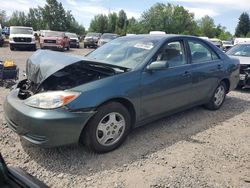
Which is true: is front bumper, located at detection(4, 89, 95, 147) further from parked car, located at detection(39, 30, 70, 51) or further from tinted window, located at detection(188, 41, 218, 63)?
parked car, located at detection(39, 30, 70, 51)

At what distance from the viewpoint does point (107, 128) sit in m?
3.95

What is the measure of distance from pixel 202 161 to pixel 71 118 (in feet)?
5.85

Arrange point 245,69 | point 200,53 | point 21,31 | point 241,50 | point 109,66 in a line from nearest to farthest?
point 109,66
point 200,53
point 245,69
point 241,50
point 21,31

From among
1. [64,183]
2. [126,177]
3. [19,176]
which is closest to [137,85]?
[126,177]

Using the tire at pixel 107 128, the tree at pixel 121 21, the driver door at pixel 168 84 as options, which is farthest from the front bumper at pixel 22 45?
the tree at pixel 121 21

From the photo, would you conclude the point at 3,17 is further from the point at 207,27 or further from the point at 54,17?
the point at 207,27

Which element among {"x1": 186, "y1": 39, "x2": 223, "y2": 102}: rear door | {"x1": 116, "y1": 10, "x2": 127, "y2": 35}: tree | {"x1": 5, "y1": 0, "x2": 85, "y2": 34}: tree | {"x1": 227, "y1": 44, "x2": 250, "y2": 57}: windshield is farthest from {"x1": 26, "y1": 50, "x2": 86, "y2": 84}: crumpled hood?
{"x1": 116, "y1": 10, "x2": 127, "y2": 35}: tree

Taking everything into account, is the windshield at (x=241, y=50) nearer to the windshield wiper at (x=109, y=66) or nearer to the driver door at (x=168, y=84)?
the driver door at (x=168, y=84)

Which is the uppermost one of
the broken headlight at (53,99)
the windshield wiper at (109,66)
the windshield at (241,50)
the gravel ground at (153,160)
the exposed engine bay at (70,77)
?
the windshield at (241,50)

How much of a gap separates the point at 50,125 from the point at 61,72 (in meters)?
0.89

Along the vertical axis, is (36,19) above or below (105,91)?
above

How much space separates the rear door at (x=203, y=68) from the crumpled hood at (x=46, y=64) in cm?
227

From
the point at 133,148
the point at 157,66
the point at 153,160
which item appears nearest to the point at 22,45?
the point at 157,66

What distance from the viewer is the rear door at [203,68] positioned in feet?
17.8
